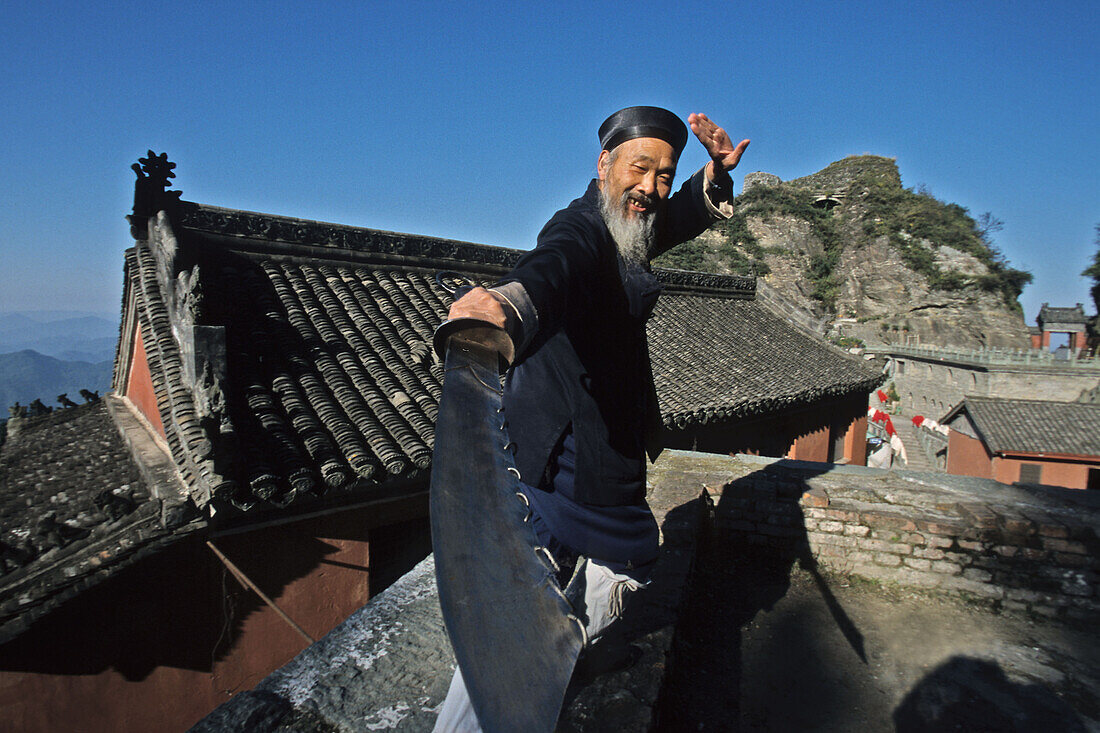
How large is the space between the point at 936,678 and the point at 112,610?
18.0ft

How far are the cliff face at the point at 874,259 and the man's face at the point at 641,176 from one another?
109 ft

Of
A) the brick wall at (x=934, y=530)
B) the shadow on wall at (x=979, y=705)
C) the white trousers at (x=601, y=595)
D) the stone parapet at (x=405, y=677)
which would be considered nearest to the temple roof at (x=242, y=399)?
the white trousers at (x=601, y=595)

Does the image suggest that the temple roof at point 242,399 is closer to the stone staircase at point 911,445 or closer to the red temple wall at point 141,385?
the red temple wall at point 141,385

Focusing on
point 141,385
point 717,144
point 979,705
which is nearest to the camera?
point 717,144

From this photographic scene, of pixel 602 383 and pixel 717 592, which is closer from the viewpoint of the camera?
pixel 602 383

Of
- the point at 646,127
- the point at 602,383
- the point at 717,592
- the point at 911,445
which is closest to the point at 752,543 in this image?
the point at 717,592

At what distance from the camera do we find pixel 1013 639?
3.15 metres

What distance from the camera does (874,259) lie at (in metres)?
36.4

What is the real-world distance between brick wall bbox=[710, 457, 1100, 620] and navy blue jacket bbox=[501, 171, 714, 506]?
8.99ft

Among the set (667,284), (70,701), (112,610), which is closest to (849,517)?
(112,610)

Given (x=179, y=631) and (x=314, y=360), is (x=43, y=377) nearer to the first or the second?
(x=314, y=360)

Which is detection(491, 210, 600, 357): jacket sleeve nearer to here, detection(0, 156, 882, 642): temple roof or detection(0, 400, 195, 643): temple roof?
detection(0, 156, 882, 642): temple roof

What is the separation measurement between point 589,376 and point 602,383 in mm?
58

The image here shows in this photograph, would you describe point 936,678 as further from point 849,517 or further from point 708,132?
point 708,132
